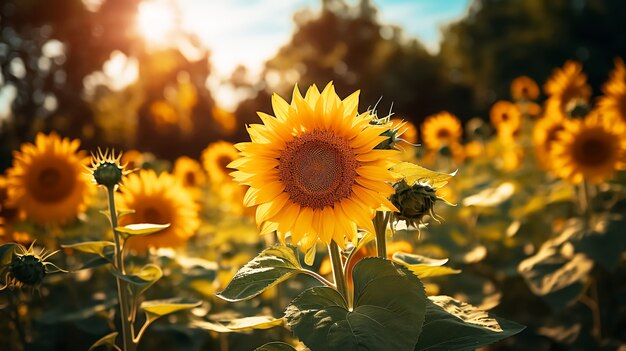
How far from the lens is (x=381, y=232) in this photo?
2.01 m

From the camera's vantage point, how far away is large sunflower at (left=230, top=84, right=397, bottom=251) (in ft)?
6.21

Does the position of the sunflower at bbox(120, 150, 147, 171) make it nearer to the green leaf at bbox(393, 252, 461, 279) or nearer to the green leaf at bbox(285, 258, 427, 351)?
the green leaf at bbox(393, 252, 461, 279)

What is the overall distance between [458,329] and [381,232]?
400mm

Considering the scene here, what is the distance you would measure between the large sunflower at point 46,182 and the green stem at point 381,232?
242 cm

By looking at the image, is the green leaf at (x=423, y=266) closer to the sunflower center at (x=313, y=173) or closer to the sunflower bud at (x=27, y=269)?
the sunflower center at (x=313, y=173)

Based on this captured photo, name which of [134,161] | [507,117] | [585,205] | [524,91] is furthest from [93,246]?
→ [524,91]

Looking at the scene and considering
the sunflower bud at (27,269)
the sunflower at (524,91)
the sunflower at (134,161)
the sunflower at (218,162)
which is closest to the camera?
the sunflower bud at (27,269)

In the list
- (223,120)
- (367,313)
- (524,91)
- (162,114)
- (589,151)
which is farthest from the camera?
(162,114)

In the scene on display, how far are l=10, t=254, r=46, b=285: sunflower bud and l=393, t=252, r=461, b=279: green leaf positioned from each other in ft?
4.27

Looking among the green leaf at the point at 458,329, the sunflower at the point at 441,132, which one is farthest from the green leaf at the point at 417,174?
the sunflower at the point at 441,132

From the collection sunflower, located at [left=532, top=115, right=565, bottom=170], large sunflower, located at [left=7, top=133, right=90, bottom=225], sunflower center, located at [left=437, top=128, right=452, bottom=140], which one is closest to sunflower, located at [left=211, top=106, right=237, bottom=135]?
sunflower center, located at [left=437, top=128, right=452, bottom=140]

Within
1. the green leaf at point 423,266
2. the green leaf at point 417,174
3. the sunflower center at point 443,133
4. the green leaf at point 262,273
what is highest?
the sunflower center at point 443,133

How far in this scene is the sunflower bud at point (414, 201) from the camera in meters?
1.89

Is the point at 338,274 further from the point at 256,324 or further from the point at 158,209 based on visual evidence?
the point at 158,209
